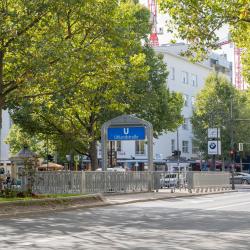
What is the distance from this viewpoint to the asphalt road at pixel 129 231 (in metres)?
11.7

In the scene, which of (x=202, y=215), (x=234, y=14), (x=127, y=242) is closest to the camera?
(x=127, y=242)

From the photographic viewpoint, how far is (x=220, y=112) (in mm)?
68438

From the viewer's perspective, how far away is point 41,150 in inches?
2467

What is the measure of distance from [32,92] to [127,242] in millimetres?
15527

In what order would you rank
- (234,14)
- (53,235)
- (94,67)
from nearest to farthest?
(53,235) → (234,14) → (94,67)

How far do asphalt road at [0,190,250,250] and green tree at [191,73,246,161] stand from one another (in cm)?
4882

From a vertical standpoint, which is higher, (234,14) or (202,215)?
(234,14)

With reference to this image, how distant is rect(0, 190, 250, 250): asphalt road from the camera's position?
38.3 ft

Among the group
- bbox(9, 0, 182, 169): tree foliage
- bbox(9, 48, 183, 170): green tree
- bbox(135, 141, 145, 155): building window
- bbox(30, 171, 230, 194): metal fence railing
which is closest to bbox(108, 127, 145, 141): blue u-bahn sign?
bbox(30, 171, 230, 194): metal fence railing

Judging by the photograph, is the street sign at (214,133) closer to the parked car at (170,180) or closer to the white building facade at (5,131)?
the parked car at (170,180)

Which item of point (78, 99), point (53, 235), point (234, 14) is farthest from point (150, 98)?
point (53, 235)

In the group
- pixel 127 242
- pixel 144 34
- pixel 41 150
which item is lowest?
pixel 127 242

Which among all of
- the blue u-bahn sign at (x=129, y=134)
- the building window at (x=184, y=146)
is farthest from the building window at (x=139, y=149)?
the blue u-bahn sign at (x=129, y=134)

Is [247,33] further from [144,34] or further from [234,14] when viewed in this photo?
[144,34]
